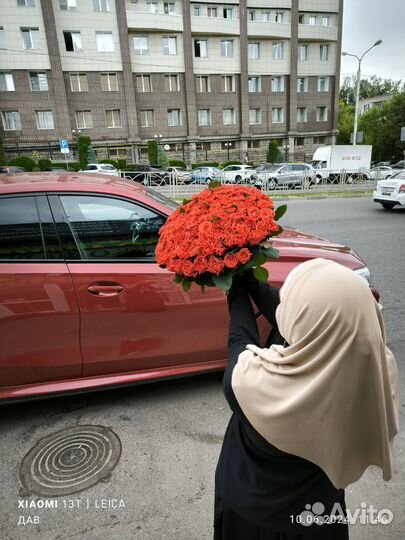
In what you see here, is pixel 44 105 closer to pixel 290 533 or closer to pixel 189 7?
pixel 189 7

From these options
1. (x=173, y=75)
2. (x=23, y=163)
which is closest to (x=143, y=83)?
(x=173, y=75)

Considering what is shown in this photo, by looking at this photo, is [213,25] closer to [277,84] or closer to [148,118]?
[277,84]

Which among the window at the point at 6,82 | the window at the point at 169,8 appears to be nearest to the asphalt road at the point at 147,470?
the window at the point at 6,82

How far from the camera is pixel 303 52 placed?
38188 mm

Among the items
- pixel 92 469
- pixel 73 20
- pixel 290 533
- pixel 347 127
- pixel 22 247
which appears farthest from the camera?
pixel 347 127

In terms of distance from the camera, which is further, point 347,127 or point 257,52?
point 347,127

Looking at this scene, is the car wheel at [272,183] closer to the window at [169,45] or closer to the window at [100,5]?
the window at [169,45]

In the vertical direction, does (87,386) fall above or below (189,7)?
below

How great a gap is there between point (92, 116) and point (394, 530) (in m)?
36.8

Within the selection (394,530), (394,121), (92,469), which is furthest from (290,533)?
(394,121)

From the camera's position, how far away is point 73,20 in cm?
3153

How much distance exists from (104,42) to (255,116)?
50.6 ft

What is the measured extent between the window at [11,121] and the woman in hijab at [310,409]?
37597mm

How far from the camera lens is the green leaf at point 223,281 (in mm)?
1390
